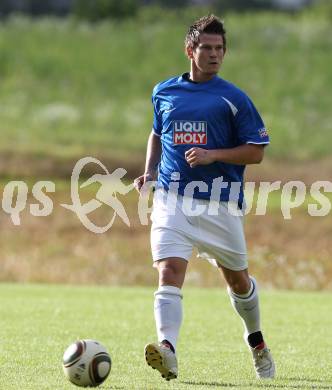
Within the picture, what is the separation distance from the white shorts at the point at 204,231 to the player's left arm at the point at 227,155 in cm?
39

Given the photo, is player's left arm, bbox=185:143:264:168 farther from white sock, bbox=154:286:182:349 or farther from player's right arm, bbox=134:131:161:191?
white sock, bbox=154:286:182:349

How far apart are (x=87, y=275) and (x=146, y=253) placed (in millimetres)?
2690

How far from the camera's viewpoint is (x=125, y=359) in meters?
9.47

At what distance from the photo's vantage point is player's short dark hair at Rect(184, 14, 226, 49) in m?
8.15

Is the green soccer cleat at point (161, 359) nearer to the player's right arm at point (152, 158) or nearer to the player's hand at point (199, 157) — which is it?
the player's hand at point (199, 157)

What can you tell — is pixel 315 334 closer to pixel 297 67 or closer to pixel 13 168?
pixel 13 168

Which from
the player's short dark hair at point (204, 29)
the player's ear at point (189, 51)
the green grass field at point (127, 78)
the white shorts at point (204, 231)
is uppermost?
the player's short dark hair at point (204, 29)

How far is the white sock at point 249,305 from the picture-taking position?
8.50 metres

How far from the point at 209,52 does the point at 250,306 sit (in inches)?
72.1

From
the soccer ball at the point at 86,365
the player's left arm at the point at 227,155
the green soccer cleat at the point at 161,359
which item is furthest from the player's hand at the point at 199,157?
the soccer ball at the point at 86,365

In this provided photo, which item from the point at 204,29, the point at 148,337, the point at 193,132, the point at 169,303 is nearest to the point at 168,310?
the point at 169,303

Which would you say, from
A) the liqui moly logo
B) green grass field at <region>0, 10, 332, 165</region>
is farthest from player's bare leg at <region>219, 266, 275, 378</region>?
green grass field at <region>0, 10, 332, 165</region>

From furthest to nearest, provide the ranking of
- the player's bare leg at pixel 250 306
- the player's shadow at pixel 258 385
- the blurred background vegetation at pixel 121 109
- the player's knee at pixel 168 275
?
the blurred background vegetation at pixel 121 109 < the player's bare leg at pixel 250 306 < the player's knee at pixel 168 275 < the player's shadow at pixel 258 385

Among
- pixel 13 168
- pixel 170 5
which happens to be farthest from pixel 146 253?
pixel 170 5
